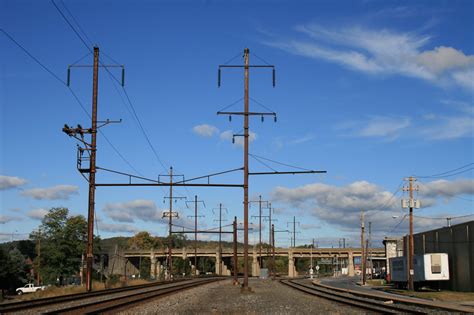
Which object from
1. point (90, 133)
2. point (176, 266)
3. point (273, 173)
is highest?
point (90, 133)

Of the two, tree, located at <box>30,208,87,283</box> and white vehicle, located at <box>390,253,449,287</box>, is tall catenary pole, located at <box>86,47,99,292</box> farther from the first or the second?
tree, located at <box>30,208,87,283</box>

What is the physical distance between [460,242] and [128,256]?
13603cm

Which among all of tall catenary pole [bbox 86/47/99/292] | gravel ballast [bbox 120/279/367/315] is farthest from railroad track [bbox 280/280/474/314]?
tall catenary pole [bbox 86/47/99/292]

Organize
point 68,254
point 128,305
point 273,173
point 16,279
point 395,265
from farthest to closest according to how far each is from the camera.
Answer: point 68,254
point 16,279
point 395,265
point 273,173
point 128,305

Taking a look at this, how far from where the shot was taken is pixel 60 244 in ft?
377

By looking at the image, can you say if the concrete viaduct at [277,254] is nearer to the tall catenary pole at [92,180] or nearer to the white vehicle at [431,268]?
the white vehicle at [431,268]

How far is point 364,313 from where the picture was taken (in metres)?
22.9

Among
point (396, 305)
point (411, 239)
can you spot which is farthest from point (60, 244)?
point (396, 305)

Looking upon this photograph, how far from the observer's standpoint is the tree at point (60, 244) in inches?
4451

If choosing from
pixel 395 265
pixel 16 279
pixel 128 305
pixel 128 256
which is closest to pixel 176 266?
pixel 128 256

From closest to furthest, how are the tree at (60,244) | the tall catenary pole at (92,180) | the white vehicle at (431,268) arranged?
1. the tall catenary pole at (92,180)
2. the white vehicle at (431,268)
3. the tree at (60,244)

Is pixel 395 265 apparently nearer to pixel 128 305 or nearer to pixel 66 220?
pixel 128 305

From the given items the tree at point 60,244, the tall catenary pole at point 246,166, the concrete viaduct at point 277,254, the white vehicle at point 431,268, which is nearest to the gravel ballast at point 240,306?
the tall catenary pole at point 246,166

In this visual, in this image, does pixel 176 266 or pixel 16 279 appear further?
pixel 176 266
